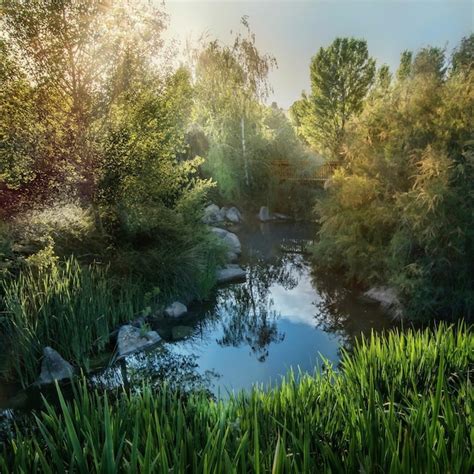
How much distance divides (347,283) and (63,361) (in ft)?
19.6

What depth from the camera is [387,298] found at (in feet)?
22.0

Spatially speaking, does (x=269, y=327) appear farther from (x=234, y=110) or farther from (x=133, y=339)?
(x=234, y=110)

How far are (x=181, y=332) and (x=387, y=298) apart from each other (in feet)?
12.5

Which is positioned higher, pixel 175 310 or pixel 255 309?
pixel 175 310

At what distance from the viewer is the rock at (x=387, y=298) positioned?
20.2 ft

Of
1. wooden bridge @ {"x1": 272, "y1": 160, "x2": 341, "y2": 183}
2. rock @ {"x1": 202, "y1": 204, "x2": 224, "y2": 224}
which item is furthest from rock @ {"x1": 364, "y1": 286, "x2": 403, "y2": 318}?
wooden bridge @ {"x1": 272, "y1": 160, "x2": 341, "y2": 183}

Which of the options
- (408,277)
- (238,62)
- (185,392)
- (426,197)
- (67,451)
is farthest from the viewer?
(238,62)

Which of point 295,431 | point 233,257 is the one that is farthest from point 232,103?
point 295,431

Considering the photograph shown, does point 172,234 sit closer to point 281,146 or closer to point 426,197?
point 426,197

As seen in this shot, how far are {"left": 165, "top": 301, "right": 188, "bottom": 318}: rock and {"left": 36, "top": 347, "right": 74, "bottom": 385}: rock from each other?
2.32 meters

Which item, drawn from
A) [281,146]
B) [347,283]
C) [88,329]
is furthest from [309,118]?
[88,329]

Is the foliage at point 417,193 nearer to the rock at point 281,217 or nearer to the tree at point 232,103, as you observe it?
the tree at point 232,103

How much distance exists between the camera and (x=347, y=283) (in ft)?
26.8

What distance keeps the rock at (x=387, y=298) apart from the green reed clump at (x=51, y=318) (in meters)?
4.70
